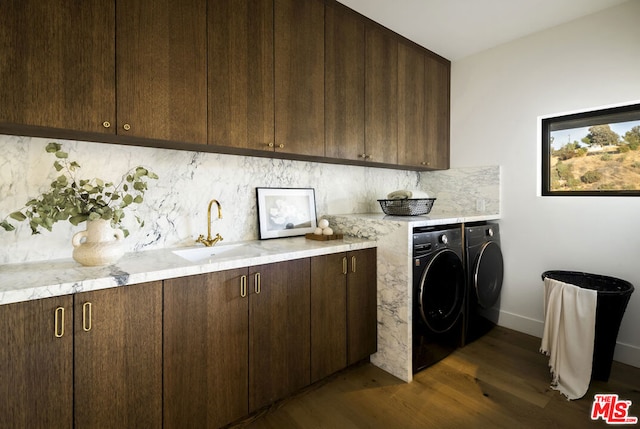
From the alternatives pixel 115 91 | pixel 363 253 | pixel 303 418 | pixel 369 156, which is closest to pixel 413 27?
pixel 369 156

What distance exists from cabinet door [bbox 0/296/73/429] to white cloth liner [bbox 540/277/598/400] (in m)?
2.57

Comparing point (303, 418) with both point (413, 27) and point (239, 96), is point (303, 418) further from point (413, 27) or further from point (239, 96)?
point (413, 27)

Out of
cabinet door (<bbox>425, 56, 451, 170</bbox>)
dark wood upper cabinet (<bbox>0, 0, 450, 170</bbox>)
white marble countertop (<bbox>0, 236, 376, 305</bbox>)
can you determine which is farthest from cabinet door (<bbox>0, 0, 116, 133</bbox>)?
cabinet door (<bbox>425, 56, 451, 170</bbox>)

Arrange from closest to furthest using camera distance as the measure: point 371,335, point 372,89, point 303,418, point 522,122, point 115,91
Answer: point 115,91 < point 303,418 < point 371,335 < point 372,89 < point 522,122

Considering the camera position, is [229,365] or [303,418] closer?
[229,365]

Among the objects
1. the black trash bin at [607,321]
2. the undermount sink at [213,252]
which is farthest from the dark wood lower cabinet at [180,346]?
the black trash bin at [607,321]

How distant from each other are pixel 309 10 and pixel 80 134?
1.53m

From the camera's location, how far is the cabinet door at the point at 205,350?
53.5 inches

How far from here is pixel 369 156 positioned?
2.40m

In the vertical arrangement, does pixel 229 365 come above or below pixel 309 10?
below

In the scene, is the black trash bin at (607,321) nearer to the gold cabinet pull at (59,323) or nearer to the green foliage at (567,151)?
the green foliage at (567,151)

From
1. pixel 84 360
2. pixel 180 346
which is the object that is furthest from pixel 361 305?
pixel 84 360

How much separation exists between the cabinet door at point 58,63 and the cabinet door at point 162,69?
57 mm

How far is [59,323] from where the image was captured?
43.9 inches
